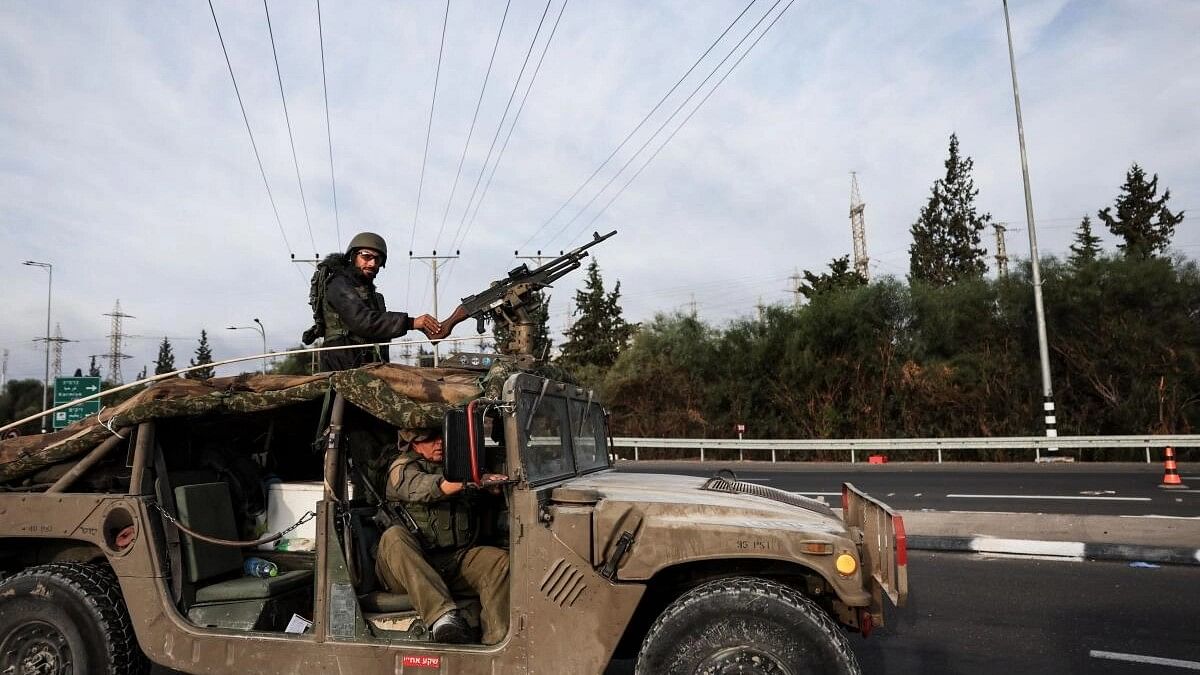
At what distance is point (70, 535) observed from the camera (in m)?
4.19

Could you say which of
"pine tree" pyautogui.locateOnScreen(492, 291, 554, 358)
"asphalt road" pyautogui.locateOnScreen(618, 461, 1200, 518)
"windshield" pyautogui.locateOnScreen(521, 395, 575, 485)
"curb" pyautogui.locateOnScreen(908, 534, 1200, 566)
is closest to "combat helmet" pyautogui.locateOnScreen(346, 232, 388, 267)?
"pine tree" pyautogui.locateOnScreen(492, 291, 554, 358)

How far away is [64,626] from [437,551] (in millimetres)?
1883

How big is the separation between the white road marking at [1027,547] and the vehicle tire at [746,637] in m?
5.88

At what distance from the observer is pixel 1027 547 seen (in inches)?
322

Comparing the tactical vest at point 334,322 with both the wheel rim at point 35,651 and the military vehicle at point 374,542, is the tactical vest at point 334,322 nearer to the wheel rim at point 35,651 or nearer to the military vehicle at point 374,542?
the military vehicle at point 374,542

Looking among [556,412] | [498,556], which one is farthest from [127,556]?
[556,412]

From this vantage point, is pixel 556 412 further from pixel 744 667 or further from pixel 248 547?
pixel 248 547

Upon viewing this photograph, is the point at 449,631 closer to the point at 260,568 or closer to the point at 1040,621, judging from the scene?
the point at 260,568

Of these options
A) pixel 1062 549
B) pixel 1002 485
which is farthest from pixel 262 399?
pixel 1002 485

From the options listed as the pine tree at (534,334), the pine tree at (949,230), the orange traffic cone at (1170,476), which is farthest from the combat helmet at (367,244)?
the pine tree at (949,230)

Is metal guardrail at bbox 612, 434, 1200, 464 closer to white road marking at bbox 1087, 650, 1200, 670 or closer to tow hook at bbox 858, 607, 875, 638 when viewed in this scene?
white road marking at bbox 1087, 650, 1200, 670

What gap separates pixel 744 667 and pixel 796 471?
16.3 m

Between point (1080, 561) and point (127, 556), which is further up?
point (127, 556)

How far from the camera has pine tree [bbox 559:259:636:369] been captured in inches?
1467
